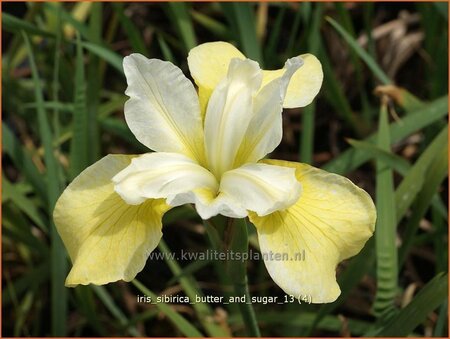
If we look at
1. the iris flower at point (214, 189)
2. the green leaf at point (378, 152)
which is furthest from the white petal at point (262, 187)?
the green leaf at point (378, 152)

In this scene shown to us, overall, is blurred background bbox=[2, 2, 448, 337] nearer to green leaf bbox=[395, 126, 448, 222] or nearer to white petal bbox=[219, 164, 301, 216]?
green leaf bbox=[395, 126, 448, 222]

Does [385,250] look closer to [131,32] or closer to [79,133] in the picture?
[79,133]

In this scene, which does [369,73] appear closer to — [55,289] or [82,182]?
[55,289]

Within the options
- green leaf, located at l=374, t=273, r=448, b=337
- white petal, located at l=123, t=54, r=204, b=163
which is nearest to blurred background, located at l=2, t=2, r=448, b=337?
green leaf, located at l=374, t=273, r=448, b=337

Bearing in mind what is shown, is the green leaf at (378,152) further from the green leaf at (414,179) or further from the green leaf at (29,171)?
the green leaf at (29,171)

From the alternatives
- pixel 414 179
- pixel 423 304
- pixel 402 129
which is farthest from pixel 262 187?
pixel 402 129

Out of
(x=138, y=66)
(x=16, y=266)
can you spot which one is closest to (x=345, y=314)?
(x=16, y=266)
